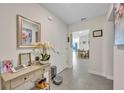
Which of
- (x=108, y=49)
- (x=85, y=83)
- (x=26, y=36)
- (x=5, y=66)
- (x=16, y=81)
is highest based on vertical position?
(x=26, y=36)

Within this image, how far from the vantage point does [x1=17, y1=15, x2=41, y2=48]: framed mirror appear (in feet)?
7.63

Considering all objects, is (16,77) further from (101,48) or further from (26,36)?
(101,48)

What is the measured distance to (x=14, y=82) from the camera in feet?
5.26

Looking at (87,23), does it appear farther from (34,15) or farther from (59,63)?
(34,15)

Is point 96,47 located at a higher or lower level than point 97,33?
lower

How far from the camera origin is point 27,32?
2.60 m

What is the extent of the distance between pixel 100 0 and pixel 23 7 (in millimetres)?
1673

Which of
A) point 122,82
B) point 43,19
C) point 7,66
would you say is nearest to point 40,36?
point 43,19

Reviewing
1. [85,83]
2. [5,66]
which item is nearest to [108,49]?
[85,83]

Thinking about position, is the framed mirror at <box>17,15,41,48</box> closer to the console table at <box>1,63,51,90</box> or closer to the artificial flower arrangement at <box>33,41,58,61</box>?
the artificial flower arrangement at <box>33,41,58,61</box>

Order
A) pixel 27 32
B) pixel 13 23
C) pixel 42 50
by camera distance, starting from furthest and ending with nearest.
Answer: pixel 42 50 → pixel 27 32 → pixel 13 23

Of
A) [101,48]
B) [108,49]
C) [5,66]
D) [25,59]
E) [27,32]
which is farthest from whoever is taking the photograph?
[101,48]

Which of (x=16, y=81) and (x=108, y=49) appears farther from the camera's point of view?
(x=108, y=49)

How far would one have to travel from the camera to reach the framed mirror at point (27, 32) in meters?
2.33
